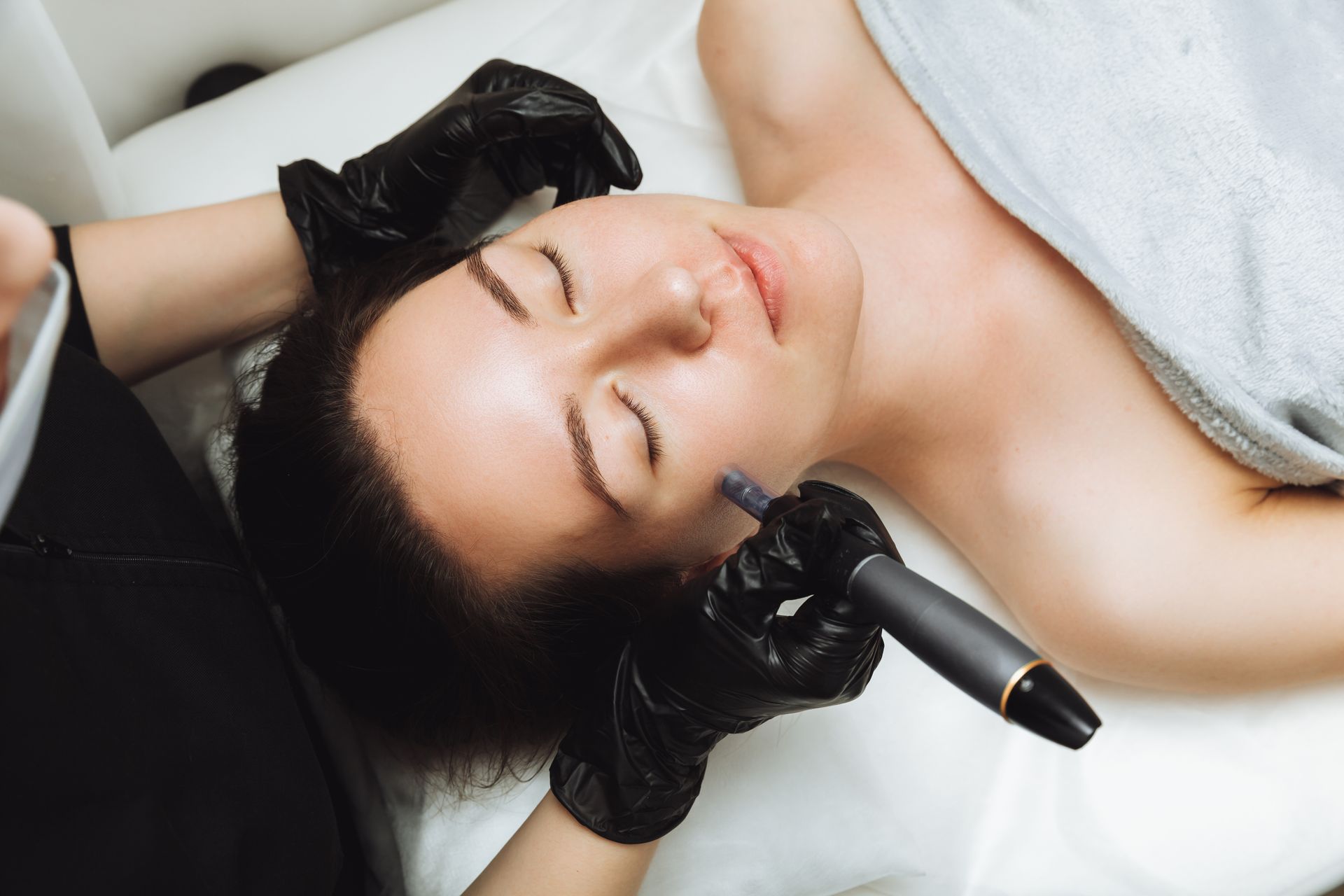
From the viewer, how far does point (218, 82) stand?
1442 mm

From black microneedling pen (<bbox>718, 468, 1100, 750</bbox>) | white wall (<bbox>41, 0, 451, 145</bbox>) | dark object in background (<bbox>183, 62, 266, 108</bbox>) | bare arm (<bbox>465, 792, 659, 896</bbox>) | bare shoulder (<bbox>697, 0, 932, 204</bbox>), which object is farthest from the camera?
dark object in background (<bbox>183, 62, 266, 108</bbox>)

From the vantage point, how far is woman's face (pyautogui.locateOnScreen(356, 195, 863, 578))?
780mm

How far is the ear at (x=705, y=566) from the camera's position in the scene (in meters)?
0.94

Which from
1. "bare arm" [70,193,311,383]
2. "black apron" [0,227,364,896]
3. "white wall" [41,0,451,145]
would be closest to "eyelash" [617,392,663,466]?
"black apron" [0,227,364,896]

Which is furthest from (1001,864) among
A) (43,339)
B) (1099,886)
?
(43,339)

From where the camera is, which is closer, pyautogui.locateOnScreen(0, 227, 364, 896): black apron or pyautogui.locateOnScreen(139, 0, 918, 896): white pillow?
pyautogui.locateOnScreen(0, 227, 364, 896): black apron

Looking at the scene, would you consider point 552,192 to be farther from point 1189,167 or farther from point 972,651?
point 972,651

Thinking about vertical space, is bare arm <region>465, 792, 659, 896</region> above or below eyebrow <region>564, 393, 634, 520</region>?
below

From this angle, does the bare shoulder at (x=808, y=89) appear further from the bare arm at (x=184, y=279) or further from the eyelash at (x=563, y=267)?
the bare arm at (x=184, y=279)

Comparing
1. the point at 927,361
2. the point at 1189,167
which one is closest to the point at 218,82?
the point at 927,361

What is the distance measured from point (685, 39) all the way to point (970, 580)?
880mm

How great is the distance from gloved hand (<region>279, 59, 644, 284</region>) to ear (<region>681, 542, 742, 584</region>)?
1.58ft

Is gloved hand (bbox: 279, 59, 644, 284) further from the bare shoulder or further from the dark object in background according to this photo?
the dark object in background

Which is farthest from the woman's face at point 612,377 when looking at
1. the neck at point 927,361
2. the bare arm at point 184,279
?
the bare arm at point 184,279
